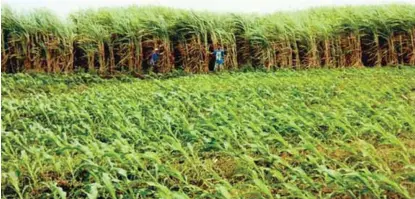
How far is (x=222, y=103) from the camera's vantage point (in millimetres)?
5883

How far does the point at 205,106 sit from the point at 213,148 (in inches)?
78.3

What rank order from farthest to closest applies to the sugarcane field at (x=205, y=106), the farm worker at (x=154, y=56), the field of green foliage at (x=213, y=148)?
the farm worker at (x=154, y=56)
the sugarcane field at (x=205, y=106)
the field of green foliage at (x=213, y=148)

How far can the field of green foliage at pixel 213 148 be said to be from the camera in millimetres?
3145

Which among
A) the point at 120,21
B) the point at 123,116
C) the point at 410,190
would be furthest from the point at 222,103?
the point at 120,21

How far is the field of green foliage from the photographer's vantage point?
3145 mm

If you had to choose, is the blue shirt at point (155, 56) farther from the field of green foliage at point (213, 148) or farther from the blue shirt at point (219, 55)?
the field of green foliage at point (213, 148)

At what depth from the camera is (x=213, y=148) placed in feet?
13.6

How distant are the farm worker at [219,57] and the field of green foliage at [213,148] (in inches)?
179

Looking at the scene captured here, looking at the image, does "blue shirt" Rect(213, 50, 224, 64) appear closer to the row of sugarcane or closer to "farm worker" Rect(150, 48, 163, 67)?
the row of sugarcane

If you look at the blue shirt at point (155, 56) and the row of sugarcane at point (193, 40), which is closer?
the row of sugarcane at point (193, 40)

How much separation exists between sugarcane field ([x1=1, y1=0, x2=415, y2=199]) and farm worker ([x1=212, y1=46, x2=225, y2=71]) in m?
0.02

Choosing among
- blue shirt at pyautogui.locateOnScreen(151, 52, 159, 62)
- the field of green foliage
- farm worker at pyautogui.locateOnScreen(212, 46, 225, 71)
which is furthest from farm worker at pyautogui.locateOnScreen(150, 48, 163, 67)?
the field of green foliage

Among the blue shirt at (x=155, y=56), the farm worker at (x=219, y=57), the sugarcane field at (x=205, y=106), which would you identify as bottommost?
the farm worker at (x=219, y=57)

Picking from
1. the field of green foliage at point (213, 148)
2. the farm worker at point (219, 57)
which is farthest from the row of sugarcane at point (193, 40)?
the field of green foliage at point (213, 148)
